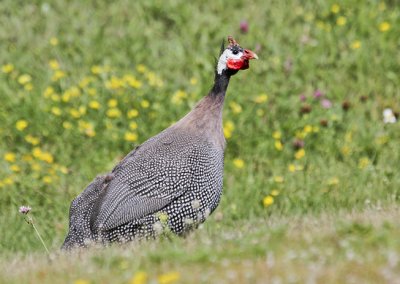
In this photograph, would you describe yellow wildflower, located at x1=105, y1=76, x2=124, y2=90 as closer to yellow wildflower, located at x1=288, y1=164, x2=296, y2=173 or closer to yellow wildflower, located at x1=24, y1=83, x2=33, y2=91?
yellow wildflower, located at x1=24, y1=83, x2=33, y2=91

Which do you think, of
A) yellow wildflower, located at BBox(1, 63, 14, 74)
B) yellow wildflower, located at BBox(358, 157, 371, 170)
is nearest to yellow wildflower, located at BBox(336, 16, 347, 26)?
yellow wildflower, located at BBox(358, 157, 371, 170)

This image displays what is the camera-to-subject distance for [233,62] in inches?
269

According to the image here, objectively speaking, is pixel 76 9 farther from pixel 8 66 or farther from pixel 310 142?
pixel 310 142

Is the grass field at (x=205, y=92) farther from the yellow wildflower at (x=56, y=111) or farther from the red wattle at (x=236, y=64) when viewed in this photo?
the red wattle at (x=236, y=64)

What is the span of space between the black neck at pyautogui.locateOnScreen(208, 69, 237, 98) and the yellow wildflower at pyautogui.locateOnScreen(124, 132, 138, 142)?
1945 millimetres

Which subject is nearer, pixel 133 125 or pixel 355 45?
pixel 133 125

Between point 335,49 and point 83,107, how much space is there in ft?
8.54

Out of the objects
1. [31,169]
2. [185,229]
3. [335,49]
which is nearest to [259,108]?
[335,49]

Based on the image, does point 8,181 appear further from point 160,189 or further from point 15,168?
point 160,189

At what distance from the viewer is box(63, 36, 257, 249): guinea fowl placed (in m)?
6.41

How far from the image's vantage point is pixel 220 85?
22.4 feet

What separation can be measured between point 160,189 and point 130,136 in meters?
2.26

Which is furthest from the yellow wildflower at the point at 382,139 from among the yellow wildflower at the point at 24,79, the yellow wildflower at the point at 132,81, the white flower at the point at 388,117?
the yellow wildflower at the point at 24,79

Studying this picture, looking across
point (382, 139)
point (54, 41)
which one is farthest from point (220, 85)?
point (54, 41)
